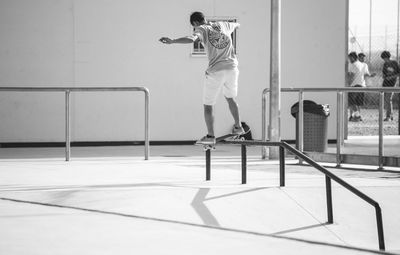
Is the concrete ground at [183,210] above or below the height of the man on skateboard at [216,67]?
below

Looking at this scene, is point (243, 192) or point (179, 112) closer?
point (243, 192)

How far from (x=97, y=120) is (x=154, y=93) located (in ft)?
3.84

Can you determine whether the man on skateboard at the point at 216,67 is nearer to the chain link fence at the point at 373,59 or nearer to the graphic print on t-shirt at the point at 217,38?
the graphic print on t-shirt at the point at 217,38

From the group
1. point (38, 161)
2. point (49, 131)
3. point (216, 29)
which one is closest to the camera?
point (216, 29)

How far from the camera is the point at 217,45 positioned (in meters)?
9.84

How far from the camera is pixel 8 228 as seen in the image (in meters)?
6.19

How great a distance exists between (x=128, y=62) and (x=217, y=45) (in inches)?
216

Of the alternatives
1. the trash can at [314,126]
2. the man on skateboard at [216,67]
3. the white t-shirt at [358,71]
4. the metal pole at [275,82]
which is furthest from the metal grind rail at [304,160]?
the white t-shirt at [358,71]

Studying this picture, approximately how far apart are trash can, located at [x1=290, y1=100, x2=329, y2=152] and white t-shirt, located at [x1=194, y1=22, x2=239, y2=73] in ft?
10.7

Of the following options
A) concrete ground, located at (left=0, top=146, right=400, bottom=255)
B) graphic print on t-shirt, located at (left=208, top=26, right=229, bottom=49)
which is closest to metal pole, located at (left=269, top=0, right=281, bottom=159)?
concrete ground, located at (left=0, top=146, right=400, bottom=255)

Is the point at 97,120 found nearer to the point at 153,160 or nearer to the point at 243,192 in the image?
the point at 153,160

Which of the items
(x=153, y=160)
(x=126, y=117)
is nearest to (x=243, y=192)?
(x=153, y=160)

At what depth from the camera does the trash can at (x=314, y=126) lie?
12.9m

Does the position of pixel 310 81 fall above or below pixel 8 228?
above
